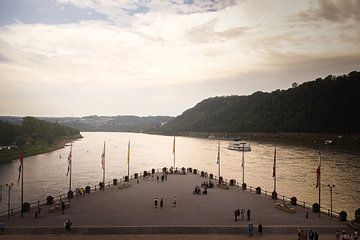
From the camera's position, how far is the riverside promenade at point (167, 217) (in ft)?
96.0

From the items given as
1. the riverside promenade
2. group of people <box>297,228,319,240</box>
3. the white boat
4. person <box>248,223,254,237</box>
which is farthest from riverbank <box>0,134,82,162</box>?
group of people <box>297,228,319,240</box>

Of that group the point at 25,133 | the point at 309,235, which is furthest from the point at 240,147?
the point at 309,235

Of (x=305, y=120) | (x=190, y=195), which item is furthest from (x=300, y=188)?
(x=305, y=120)

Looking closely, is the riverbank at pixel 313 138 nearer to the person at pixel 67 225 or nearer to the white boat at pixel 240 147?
the white boat at pixel 240 147

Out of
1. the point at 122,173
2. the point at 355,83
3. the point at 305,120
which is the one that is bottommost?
the point at 122,173

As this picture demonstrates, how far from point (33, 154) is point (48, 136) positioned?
32.5 meters

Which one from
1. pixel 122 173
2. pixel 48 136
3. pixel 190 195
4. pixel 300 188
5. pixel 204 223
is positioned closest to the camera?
pixel 204 223

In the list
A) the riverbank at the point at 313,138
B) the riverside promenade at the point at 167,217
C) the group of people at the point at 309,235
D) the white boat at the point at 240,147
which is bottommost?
the riverside promenade at the point at 167,217

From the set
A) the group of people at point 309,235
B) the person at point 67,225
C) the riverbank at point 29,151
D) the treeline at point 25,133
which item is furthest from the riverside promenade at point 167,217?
the treeline at point 25,133

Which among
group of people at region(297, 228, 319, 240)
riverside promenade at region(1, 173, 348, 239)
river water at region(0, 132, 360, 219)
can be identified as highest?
group of people at region(297, 228, 319, 240)

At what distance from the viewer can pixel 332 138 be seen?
519ft

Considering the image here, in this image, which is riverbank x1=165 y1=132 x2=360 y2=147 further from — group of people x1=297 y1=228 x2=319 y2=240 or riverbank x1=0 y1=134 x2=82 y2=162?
group of people x1=297 y1=228 x2=319 y2=240

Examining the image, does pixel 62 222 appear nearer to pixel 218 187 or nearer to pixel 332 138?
pixel 218 187

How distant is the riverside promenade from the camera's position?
1152 inches
